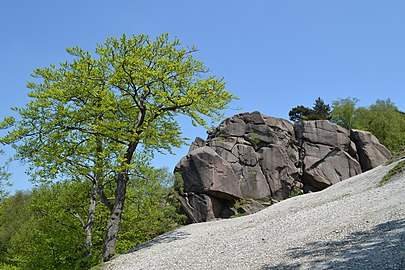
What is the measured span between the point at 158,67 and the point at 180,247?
8341 mm

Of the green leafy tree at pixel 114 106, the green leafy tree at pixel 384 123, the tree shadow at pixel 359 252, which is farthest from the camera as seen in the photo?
the green leafy tree at pixel 384 123

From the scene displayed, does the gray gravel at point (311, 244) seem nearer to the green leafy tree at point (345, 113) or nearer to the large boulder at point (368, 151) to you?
the large boulder at point (368, 151)

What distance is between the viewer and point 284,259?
9.44m

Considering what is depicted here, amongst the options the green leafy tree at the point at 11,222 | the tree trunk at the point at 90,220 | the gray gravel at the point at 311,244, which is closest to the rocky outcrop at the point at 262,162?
the tree trunk at the point at 90,220

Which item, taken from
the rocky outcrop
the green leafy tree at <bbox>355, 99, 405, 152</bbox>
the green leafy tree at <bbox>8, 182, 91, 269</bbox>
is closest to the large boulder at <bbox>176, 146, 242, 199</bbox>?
the rocky outcrop

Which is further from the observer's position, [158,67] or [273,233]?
[158,67]

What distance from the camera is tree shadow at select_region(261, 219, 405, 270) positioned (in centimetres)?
748

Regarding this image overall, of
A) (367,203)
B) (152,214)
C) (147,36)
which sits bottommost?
(367,203)

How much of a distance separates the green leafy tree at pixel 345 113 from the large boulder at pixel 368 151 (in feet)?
→ 55.5

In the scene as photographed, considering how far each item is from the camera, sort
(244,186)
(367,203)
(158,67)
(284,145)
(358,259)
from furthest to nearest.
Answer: (284,145), (244,186), (158,67), (367,203), (358,259)

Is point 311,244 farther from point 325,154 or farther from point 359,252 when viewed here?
point 325,154

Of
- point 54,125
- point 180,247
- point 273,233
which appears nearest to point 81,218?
point 54,125

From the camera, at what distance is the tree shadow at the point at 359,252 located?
294 inches

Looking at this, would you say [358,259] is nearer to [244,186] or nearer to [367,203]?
[367,203]
